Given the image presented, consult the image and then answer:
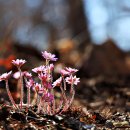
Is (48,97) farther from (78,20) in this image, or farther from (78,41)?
(78,20)

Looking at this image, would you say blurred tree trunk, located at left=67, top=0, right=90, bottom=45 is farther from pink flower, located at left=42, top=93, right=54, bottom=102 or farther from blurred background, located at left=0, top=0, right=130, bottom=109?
pink flower, located at left=42, top=93, right=54, bottom=102

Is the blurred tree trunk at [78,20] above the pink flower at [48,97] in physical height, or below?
above

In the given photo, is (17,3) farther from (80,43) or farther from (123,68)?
(123,68)

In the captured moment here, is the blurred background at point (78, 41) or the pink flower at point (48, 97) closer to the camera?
the pink flower at point (48, 97)

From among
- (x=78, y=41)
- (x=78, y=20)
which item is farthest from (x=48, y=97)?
(x=78, y=20)

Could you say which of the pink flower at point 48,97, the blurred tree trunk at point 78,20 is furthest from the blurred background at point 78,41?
the pink flower at point 48,97

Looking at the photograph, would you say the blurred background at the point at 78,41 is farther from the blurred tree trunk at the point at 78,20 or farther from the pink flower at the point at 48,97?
the pink flower at the point at 48,97

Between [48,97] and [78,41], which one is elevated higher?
[78,41]

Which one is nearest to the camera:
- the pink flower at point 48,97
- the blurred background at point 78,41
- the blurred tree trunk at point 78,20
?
the pink flower at point 48,97

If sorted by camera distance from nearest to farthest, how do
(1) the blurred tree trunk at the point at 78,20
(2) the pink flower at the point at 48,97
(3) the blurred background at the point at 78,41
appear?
1. (2) the pink flower at the point at 48,97
2. (3) the blurred background at the point at 78,41
3. (1) the blurred tree trunk at the point at 78,20
